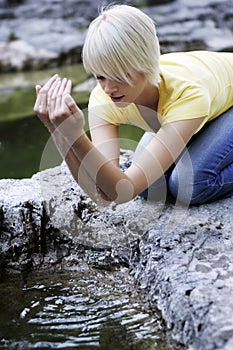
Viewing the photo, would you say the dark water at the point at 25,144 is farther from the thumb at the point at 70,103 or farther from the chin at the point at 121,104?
the thumb at the point at 70,103

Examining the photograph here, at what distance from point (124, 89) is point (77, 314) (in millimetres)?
793

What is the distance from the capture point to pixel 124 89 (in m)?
2.04

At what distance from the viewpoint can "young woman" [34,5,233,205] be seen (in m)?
1.83

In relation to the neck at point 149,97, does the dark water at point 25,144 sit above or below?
below

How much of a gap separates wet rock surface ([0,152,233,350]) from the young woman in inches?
4.7

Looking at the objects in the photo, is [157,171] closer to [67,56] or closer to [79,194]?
[79,194]

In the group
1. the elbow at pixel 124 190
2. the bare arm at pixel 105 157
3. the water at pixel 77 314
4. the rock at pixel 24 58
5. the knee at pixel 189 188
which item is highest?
the bare arm at pixel 105 157

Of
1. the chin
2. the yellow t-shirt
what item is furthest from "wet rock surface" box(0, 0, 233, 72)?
the chin

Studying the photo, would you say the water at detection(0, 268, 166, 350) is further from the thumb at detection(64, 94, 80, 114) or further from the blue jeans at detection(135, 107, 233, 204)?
the thumb at detection(64, 94, 80, 114)

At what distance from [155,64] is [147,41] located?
0.10m

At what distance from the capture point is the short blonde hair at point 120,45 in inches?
75.4

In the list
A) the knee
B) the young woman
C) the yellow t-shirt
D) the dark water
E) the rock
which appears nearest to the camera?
the young woman

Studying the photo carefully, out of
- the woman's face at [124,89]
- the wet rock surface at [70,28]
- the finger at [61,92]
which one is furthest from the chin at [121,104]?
the wet rock surface at [70,28]

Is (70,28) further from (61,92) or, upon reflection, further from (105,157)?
(61,92)
